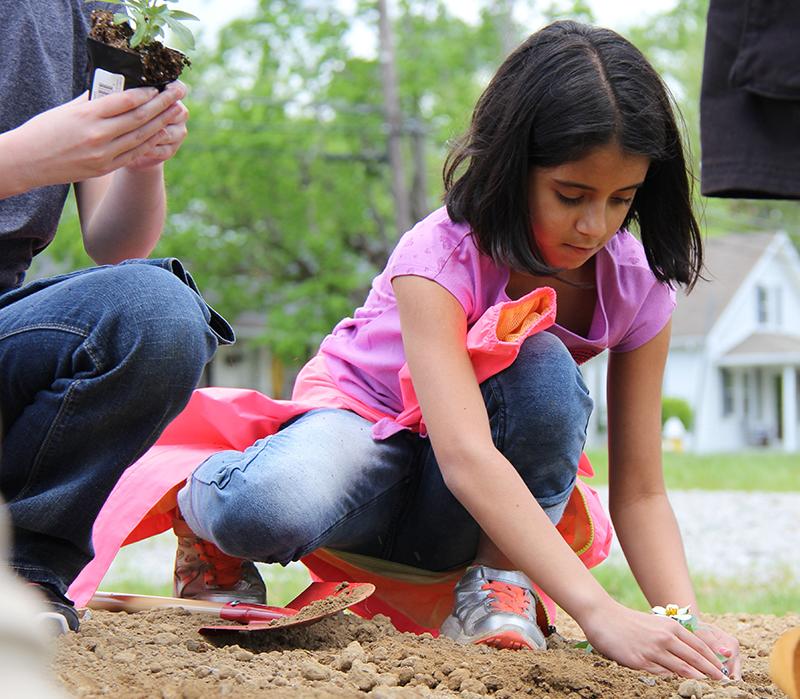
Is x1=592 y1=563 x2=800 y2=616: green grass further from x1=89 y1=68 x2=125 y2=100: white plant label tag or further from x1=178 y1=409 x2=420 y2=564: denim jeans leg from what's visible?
x1=89 y1=68 x2=125 y2=100: white plant label tag

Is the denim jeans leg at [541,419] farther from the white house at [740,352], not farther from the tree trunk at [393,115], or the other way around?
the white house at [740,352]

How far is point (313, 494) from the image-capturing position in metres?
2.17

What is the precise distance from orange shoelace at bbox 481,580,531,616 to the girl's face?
690 millimetres

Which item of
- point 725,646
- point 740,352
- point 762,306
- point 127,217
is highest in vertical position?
point 127,217

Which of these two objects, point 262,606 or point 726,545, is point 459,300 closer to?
point 262,606

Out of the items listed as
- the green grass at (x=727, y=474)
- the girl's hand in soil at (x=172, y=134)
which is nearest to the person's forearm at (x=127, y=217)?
the girl's hand in soil at (x=172, y=134)

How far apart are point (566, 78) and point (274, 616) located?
4.08ft

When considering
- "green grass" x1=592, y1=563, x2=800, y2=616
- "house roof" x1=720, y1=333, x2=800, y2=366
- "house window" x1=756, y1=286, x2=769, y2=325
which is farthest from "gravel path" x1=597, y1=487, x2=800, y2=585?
"house window" x1=756, y1=286, x2=769, y2=325

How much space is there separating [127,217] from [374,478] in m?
0.77

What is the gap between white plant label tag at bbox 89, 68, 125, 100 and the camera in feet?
6.06

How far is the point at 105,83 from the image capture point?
1848 mm

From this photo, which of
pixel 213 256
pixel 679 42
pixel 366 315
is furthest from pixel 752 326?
pixel 366 315

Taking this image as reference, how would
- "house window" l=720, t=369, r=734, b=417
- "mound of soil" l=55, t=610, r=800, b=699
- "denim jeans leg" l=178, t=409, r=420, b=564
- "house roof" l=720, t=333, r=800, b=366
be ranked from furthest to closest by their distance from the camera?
"house window" l=720, t=369, r=734, b=417
"house roof" l=720, t=333, r=800, b=366
"denim jeans leg" l=178, t=409, r=420, b=564
"mound of soil" l=55, t=610, r=800, b=699

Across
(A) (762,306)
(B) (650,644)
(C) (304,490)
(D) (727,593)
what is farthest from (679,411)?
(B) (650,644)
